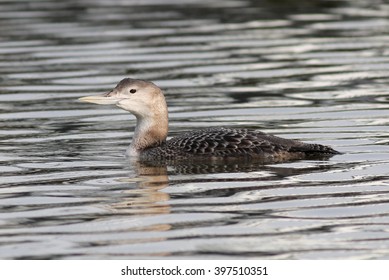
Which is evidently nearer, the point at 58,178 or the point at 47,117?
the point at 58,178

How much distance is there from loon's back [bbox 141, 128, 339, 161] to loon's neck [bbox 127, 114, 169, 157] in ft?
1.40

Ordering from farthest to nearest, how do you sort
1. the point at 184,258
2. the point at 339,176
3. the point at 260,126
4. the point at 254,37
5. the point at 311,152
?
the point at 254,37 < the point at 260,126 < the point at 311,152 < the point at 339,176 < the point at 184,258

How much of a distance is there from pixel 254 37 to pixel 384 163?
949 centimetres

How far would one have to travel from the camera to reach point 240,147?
13.1m

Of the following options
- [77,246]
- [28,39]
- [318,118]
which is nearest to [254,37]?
[28,39]

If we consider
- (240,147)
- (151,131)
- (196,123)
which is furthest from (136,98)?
(196,123)

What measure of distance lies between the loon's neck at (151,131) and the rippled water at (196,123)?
28 centimetres

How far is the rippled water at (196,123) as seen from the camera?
10.1 meters

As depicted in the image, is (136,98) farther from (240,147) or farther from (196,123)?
(196,123)

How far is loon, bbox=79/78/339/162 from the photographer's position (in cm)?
1307

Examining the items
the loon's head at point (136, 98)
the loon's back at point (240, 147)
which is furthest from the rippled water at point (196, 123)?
the loon's head at point (136, 98)

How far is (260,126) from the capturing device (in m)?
15.4

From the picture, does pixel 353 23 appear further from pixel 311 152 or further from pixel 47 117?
pixel 311 152

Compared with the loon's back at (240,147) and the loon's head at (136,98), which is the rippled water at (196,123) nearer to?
the loon's back at (240,147)
